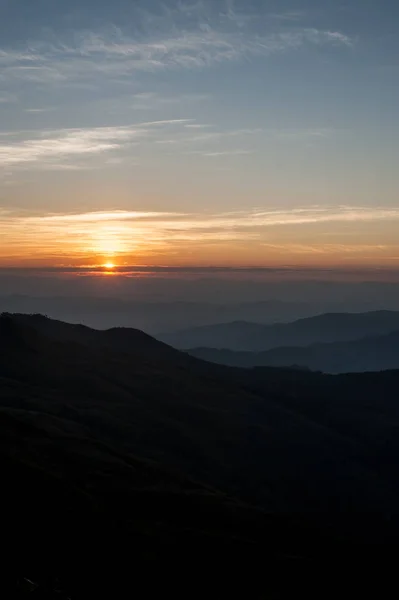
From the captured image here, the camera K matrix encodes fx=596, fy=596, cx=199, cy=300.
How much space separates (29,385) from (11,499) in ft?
339

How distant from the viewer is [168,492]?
9650 cm

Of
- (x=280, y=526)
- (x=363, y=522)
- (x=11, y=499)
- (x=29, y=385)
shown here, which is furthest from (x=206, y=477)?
(x=11, y=499)

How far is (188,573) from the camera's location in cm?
6781

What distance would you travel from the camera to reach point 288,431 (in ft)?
643

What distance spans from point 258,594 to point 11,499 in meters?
31.8

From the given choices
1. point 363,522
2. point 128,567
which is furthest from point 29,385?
point 128,567

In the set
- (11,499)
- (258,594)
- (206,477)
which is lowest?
(206,477)

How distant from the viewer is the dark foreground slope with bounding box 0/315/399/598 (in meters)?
66.8

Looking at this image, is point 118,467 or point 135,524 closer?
point 135,524

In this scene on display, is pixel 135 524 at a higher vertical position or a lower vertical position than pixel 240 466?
higher

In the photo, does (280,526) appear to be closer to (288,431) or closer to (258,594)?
(258,594)

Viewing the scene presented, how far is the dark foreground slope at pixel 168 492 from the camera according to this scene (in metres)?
66.8

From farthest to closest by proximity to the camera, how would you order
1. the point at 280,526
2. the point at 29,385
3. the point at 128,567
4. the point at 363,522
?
1. the point at 29,385
2. the point at 363,522
3. the point at 280,526
4. the point at 128,567

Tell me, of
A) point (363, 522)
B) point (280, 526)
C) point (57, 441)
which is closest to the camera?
point (280, 526)
